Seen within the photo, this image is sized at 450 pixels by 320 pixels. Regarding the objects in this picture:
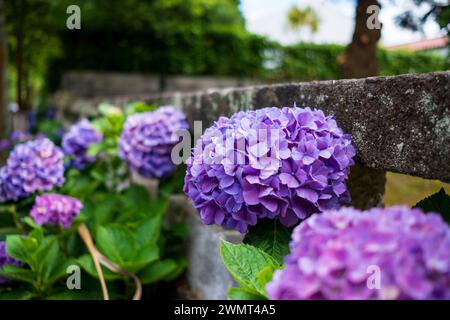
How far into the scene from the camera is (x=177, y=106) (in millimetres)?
2514

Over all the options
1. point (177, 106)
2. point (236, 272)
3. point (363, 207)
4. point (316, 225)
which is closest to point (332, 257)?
point (316, 225)

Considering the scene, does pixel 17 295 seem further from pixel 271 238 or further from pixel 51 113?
pixel 51 113

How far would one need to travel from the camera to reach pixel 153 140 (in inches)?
84.0

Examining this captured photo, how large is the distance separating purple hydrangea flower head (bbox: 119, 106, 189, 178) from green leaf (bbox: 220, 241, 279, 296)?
120 cm

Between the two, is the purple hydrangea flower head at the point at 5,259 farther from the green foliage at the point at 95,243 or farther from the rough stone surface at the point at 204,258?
the rough stone surface at the point at 204,258

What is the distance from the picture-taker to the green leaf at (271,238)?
1.12m

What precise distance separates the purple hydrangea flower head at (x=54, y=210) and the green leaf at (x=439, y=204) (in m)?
1.28

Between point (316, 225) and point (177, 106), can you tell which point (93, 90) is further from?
point (316, 225)

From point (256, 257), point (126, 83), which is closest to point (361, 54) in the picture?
point (256, 257)

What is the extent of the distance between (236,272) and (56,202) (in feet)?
3.54

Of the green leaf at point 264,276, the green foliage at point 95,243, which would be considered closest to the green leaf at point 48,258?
the green foliage at point 95,243

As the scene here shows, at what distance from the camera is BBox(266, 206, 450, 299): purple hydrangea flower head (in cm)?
58

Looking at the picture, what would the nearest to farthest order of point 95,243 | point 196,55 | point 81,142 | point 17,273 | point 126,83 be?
point 17,273, point 95,243, point 81,142, point 126,83, point 196,55

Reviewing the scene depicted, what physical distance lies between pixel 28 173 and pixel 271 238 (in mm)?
1238
